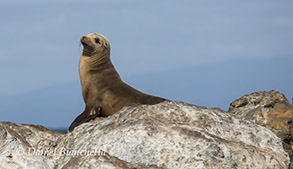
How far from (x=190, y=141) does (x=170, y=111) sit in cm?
88

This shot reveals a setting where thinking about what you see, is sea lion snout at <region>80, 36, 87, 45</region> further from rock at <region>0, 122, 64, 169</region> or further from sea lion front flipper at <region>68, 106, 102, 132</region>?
rock at <region>0, 122, 64, 169</region>

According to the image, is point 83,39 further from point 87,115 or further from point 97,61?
point 87,115

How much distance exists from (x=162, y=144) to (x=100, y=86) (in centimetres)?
724

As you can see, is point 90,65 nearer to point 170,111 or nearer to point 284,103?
point 284,103

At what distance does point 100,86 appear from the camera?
12383 millimetres

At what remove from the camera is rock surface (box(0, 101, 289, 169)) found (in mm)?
5172

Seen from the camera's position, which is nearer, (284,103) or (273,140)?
(273,140)

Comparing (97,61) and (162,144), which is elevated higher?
(97,61)

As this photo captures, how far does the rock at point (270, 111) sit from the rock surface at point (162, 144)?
204 centimetres

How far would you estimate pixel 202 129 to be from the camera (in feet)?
18.9

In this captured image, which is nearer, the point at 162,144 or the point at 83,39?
the point at 162,144

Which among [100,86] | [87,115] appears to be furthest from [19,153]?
[100,86]

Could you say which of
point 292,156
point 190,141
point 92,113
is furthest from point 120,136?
point 92,113

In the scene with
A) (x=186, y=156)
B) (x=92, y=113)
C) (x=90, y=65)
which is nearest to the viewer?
(x=186, y=156)
